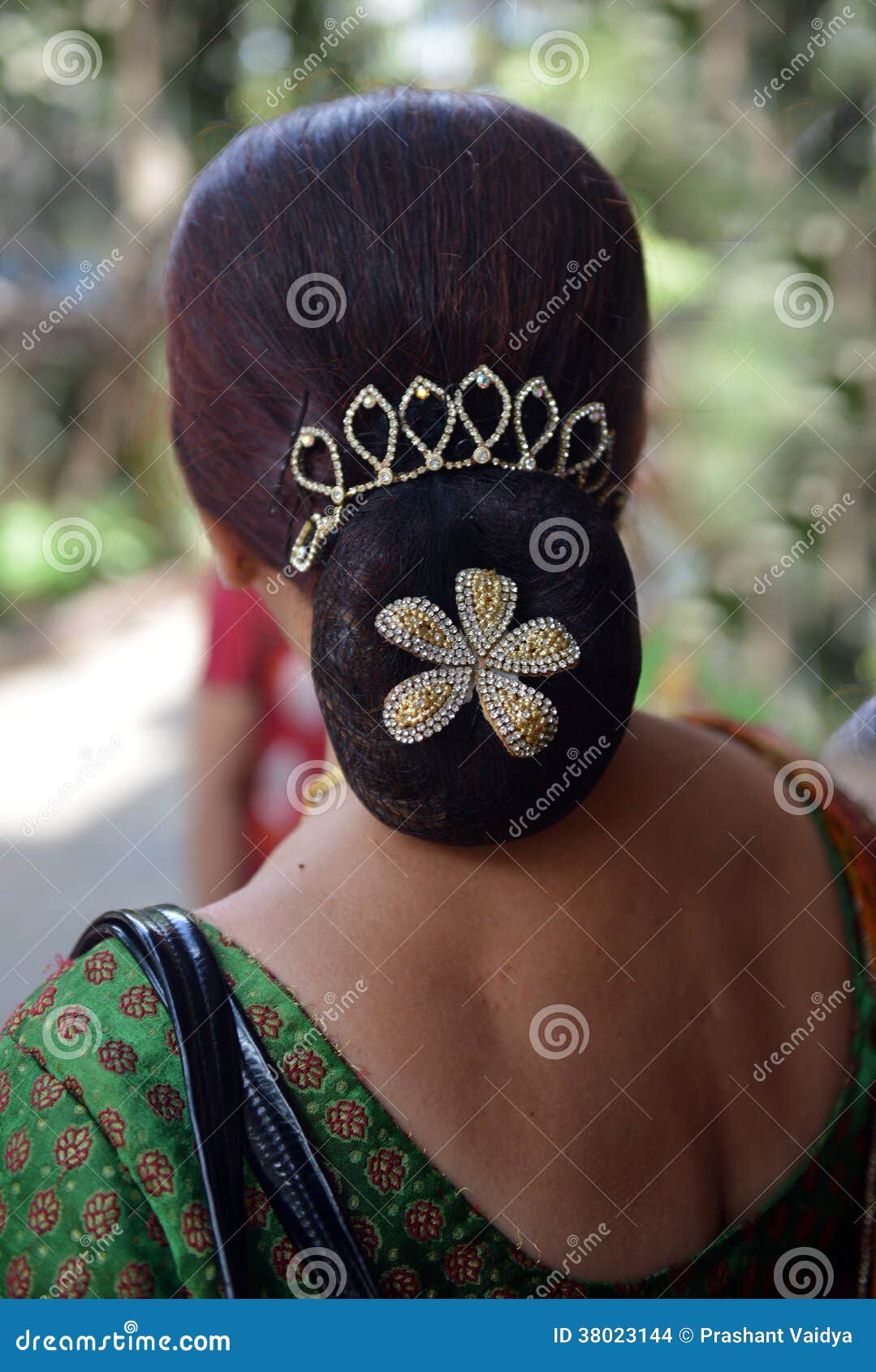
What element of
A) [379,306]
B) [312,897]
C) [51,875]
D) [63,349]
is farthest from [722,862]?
[63,349]

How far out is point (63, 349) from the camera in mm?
10859

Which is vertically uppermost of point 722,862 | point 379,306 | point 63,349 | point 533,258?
point 533,258

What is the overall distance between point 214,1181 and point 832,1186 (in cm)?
66

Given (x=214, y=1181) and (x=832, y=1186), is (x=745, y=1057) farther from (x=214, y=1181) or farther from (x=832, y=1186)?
(x=214, y=1181)
